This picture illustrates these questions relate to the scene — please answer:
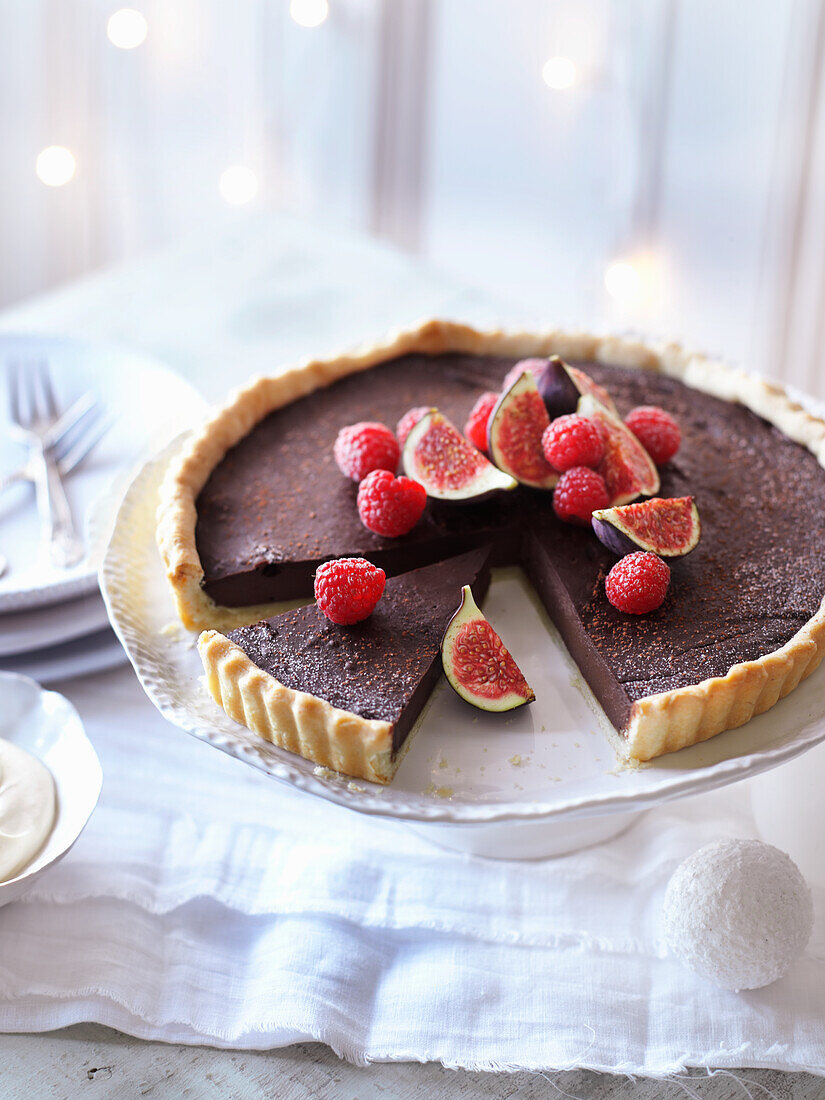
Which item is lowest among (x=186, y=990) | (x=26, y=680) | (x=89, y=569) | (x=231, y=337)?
(x=186, y=990)

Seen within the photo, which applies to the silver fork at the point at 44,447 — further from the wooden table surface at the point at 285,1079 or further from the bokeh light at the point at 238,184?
the bokeh light at the point at 238,184

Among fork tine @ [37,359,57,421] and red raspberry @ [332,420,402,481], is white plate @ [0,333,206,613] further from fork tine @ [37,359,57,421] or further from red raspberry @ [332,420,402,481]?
red raspberry @ [332,420,402,481]

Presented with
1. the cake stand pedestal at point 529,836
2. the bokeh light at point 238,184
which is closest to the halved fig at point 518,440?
the cake stand pedestal at point 529,836

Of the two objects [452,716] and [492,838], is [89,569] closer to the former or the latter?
[452,716]

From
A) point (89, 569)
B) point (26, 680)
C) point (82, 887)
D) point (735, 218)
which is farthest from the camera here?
point (735, 218)

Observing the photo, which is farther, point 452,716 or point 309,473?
point 309,473

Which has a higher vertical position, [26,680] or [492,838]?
[26,680]

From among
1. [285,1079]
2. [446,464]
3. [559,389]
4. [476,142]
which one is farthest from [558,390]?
[476,142]

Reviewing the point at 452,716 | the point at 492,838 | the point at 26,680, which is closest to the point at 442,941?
the point at 492,838

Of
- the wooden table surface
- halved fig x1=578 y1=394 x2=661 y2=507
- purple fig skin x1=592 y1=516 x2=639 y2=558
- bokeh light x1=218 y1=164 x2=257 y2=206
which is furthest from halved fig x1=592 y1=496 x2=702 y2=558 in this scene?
bokeh light x1=218 y1=164 x2=257 y2=206
